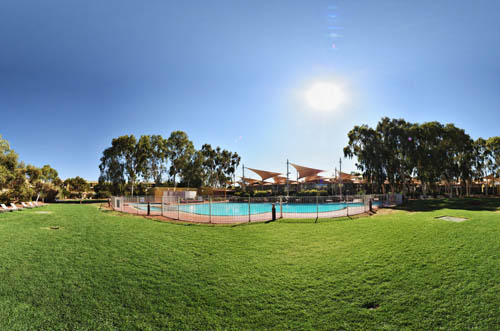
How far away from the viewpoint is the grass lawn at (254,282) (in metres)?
3.29

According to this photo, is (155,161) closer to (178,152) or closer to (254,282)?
(178,152)

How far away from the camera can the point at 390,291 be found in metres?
3.91

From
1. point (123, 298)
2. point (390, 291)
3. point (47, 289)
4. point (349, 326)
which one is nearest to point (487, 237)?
point (390, 291)

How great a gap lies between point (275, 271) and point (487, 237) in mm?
5922

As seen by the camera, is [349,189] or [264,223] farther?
[349,189]

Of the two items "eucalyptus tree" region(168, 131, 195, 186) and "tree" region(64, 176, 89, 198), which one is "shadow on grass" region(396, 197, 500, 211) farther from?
"tree" region(64, 176, 89, 198)

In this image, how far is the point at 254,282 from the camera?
4.44 metres

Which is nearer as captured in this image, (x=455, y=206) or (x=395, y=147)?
(x=455, y=206)

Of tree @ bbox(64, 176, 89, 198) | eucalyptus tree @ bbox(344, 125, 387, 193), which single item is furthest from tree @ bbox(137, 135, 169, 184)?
eucalyptus tree @ bbox(344, 125, 387, 193)

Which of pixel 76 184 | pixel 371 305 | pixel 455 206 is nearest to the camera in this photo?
pixel 371 305

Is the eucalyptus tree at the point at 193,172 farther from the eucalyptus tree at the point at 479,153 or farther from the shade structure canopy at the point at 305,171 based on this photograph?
the eucalyptus tree at the point at 479,153

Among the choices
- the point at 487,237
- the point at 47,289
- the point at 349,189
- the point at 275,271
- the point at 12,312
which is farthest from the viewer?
the point at 349,189

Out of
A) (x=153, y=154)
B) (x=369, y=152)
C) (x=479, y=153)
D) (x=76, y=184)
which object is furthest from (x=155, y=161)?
(x=479, y=153)

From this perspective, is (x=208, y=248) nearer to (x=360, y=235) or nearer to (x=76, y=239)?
(x=76, y=239)
